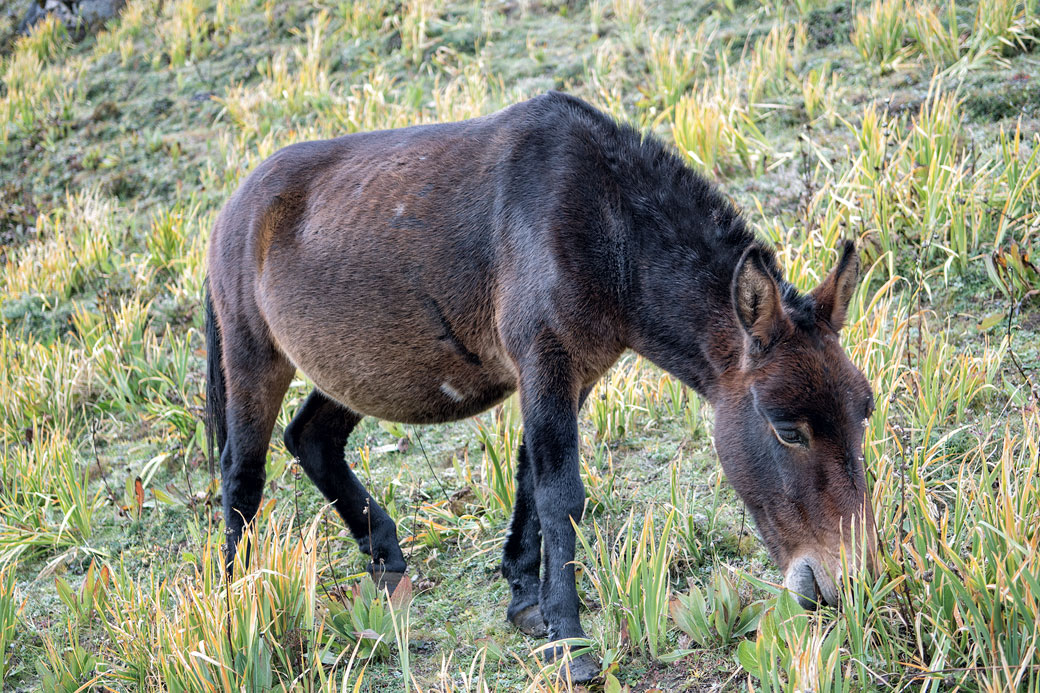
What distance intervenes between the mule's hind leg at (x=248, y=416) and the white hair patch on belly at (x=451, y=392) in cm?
Answer: 102

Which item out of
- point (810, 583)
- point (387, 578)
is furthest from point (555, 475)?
point (387, 578)

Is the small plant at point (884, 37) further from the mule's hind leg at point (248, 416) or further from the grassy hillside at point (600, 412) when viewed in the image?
the mule's hind leg at point (248, 416)

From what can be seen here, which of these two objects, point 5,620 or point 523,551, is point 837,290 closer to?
point 523,551

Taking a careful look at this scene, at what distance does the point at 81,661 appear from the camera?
11.4 ft

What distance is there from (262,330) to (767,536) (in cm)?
255

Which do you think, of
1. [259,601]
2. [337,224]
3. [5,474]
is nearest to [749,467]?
[259,601]

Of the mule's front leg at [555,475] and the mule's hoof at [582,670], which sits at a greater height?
the mule's front leg at [555,475]

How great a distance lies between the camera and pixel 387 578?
426 centimetres

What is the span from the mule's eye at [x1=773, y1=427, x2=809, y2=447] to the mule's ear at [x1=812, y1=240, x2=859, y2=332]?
1.50 feet

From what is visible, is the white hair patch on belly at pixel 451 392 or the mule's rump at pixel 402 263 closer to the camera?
the mule's rump at pixel 402 263

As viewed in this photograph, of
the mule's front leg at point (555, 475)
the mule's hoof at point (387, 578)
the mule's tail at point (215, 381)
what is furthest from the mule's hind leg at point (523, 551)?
the mule's tail at point (215, 381)

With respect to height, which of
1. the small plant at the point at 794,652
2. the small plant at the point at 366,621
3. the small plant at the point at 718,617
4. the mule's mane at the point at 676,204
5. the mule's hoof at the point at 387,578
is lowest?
the mule's hoof at the point at 387,578

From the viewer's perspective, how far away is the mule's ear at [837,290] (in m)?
3.05

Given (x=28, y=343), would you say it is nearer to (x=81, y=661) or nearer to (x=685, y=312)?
(x=81, y=661)
